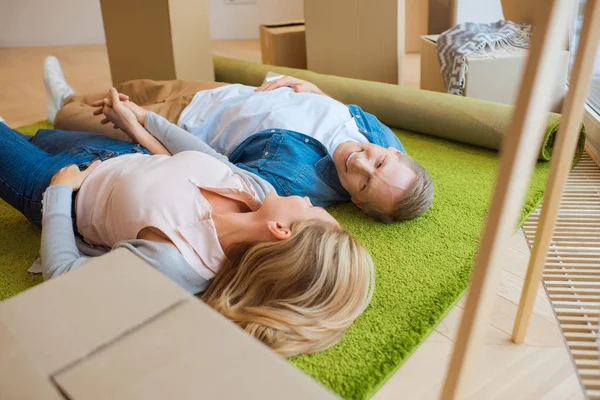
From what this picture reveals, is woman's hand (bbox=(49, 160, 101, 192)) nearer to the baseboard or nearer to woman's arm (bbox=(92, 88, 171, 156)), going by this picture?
woman's arm (bbox=(92, 88, 171, 156))

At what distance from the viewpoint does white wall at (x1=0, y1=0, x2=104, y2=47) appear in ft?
12.9

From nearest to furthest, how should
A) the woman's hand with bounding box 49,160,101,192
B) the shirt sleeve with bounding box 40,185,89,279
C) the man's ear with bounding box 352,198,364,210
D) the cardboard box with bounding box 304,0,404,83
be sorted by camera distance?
the shirt sleeve with bounding box 40,185,89,279
the woman's hand with bounding box 49,160,101,192
the man's ear with bounding box 352,198,364,210
the cardboard box with bounding box 304,0,404,83

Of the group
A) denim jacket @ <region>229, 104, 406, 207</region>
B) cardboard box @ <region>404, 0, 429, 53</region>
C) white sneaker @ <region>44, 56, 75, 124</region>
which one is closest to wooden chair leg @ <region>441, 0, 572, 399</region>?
denim jacket @ <region>229, 104, 406, 207</region>

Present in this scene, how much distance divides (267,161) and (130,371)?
3.21 ft

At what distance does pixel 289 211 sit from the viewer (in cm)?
112

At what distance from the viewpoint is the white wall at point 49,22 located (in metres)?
3.93

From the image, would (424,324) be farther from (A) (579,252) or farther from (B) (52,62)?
(B) (52,62)

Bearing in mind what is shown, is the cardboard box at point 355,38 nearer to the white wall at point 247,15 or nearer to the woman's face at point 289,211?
the woman's face at point 289,211

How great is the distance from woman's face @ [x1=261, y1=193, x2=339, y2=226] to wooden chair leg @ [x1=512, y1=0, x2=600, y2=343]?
39 cm

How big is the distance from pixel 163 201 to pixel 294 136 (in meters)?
0.52

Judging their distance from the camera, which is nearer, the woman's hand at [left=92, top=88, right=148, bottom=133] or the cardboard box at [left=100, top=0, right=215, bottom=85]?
the woman's hand at [left=92, top=88, right=148, bottom=133]

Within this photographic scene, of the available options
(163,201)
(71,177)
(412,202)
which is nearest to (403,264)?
→ (412,202)

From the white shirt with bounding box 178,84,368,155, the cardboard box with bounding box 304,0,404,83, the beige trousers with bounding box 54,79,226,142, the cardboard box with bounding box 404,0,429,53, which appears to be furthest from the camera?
the cardboard box with bounding box 404,0,429,53

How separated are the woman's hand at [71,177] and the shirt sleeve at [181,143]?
0.83 feet
